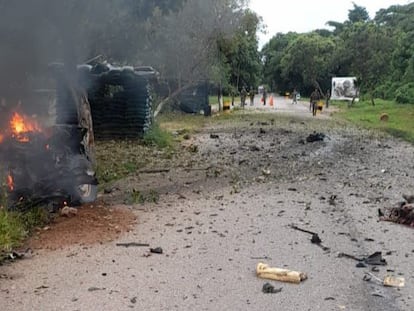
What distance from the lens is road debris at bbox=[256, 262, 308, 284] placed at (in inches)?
193

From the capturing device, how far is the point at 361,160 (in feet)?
41.9

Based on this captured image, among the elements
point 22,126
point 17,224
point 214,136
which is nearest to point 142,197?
point 22,126

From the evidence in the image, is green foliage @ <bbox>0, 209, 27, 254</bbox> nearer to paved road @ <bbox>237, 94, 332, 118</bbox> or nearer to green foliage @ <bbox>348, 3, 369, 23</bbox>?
paved road @ <bbox>237, 94, 332, 118</bbox>

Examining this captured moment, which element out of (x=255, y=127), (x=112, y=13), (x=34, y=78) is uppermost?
(x=112, y=13)

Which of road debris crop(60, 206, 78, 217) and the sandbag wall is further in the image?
the sandbag wall

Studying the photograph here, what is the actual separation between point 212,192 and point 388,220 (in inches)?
117

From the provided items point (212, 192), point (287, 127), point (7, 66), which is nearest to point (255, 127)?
point (287, 127)

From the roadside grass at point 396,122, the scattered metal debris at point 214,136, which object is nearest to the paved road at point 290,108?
the roadside grass at point 396,122

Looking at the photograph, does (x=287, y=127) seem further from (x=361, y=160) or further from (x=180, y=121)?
(x=361, y=160)

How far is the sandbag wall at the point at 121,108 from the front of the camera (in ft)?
53.5

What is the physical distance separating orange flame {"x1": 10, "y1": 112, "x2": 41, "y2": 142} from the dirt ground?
119cm

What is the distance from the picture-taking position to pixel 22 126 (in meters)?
7.73

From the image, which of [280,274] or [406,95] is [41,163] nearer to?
[280,274]

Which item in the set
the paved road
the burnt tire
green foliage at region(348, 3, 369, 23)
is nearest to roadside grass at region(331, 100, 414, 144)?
the paved road
